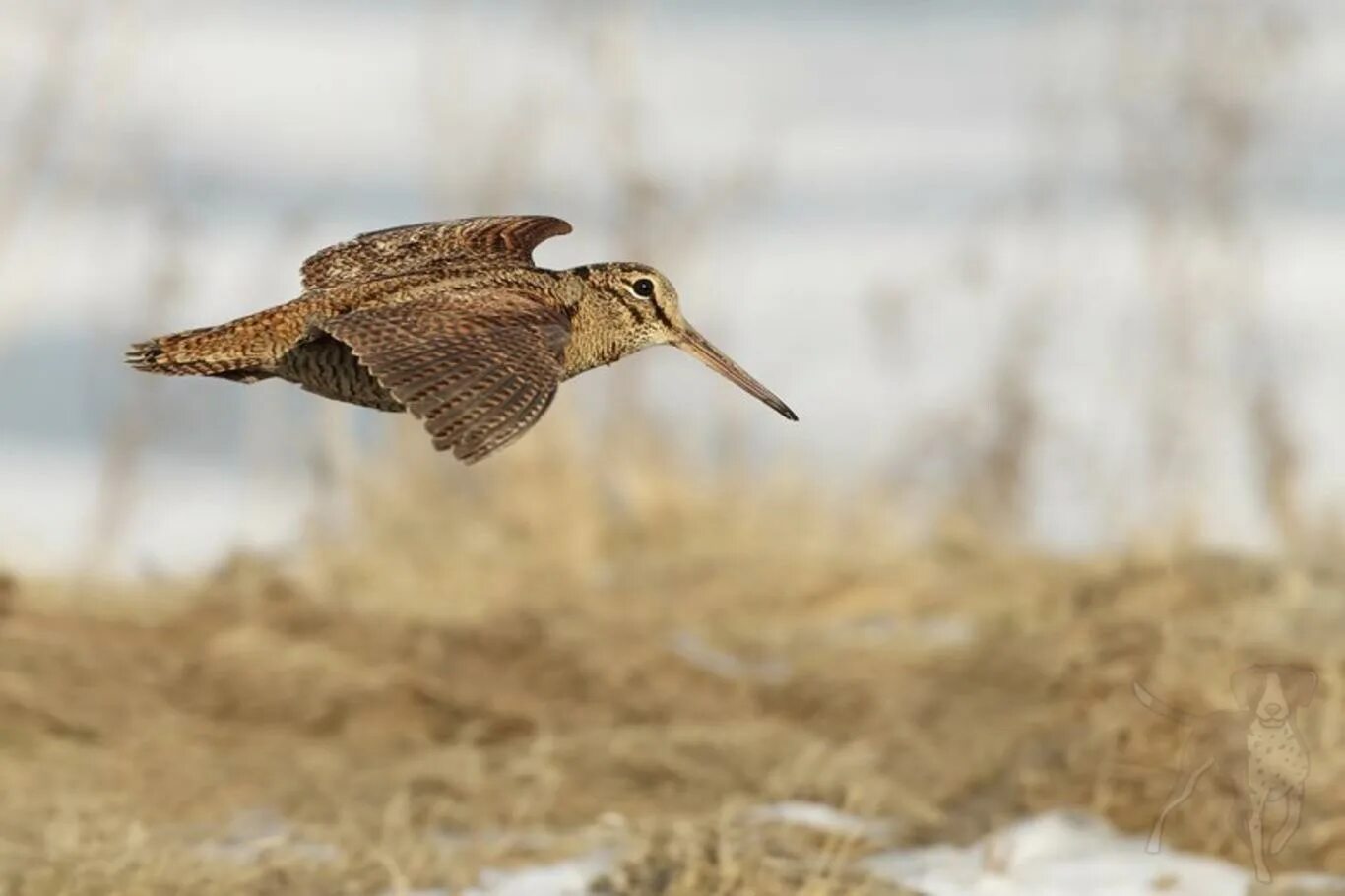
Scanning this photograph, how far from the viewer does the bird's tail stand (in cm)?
566

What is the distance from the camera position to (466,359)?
500 centimetres

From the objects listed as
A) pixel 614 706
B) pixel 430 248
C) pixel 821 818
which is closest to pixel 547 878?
pixel 821 818

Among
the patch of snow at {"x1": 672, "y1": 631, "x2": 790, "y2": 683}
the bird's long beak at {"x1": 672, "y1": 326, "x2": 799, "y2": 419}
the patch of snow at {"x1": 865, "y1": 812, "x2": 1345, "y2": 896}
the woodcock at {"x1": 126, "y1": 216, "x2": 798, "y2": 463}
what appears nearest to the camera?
the woodcock at {"x1": 126, "y1": 216, "x2": 798, "y2": 463}

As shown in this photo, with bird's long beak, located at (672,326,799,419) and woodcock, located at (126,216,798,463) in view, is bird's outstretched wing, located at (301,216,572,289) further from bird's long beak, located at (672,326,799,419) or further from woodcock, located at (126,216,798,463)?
bird's long beak, located at (672,326,799,419)

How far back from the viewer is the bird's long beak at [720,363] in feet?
19.7

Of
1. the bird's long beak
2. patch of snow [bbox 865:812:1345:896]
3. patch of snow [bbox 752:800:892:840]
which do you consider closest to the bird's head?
the bird's long beak

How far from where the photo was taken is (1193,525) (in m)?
9.76

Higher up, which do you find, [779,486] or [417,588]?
[779,486]

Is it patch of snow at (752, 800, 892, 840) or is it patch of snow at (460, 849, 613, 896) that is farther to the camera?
patch of snow at (752, 800, 892, 840)

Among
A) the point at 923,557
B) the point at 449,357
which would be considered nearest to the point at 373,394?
the point at 449,357

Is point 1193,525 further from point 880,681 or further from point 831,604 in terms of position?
point 880,681

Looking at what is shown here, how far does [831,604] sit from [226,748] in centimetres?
260

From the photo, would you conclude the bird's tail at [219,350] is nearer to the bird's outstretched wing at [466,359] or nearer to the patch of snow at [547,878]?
the bird's outstretched wing at [466,359]

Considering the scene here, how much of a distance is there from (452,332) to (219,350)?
699mm
